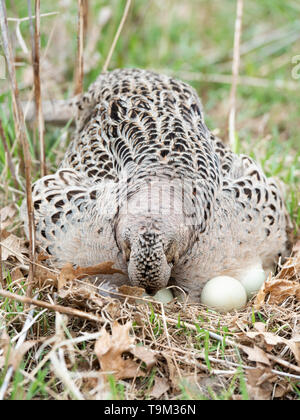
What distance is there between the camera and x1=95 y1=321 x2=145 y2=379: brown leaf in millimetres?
3391

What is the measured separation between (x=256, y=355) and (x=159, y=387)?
63 centimetres

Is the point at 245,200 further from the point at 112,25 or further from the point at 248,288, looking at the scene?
the point at 112,25

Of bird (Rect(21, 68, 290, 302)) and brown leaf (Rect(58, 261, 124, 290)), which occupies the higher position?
bird (Rect(21, 68, 290, 302))

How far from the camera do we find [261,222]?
14.9 feet

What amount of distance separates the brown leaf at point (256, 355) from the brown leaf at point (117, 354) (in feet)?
2.19

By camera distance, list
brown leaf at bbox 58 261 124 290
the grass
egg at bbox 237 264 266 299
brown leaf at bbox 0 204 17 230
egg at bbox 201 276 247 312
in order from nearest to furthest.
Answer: brown leaf at bbox 58 261 124 290 → egg at bbox 201 276 247 312 → egg at bbox 237 264 266 299 → brown leaf at bbox 0 204 17 230 → the grass

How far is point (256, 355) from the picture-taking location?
356 cm

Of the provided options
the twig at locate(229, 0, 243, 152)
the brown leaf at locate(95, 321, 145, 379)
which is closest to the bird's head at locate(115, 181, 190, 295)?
the brown leaf at locate(95, 321, 145, 379)

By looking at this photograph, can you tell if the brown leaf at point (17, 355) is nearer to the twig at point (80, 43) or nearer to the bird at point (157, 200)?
the bird at point (157, 200)

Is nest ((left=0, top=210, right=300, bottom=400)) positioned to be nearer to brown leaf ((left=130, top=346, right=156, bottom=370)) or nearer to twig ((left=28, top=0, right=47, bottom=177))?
brown leaf ((left=130, top=346, right=156, bottom=370))

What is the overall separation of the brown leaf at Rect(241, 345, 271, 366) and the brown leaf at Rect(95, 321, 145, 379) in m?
0.67

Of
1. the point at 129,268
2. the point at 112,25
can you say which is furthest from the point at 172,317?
the point at 112,25

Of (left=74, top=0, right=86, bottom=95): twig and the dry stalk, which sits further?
(left=74, top=0, right=86, bottom=95): twig

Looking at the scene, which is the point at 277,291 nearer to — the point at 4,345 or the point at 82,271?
the point at 82,271
